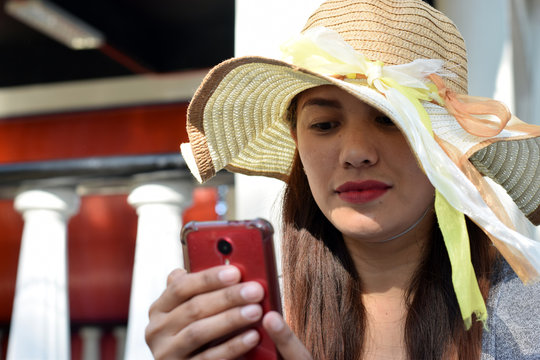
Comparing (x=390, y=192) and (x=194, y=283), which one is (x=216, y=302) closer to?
(x=194, y=283)

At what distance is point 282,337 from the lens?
912 mm

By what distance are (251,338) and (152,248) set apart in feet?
2.20

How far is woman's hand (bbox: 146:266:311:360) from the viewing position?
0.90 meters

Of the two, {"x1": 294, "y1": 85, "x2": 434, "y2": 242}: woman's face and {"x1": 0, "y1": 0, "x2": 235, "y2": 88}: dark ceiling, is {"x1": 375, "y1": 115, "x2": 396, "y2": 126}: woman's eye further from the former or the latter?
{"x1": 0, "y1": 0, "x2": 235, "y2": 88}: dark ceiling

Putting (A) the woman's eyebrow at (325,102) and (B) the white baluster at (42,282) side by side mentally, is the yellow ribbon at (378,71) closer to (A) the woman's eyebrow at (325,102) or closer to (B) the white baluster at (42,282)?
(A) the woman's eyebrow at (325,102)

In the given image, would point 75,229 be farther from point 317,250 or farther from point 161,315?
point 161,315

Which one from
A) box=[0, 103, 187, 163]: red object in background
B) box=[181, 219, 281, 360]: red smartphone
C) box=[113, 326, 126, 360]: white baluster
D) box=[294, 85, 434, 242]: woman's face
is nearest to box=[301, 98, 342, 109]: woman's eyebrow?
box=[294, 85, 434, 242]: woman's face

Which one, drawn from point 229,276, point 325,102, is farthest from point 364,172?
point 229,276

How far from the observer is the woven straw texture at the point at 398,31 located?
3.96 feet

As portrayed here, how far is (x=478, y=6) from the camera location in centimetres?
223

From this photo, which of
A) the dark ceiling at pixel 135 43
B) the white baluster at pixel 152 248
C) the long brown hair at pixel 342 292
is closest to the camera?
the long brown hair at pixel 342 292

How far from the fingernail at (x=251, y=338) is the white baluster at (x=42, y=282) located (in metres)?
0.84

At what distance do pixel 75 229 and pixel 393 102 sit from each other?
130 centimetres

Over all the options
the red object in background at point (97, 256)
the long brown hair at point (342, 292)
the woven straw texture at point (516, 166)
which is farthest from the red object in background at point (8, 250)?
the woven straw texture at point (516, 166)
